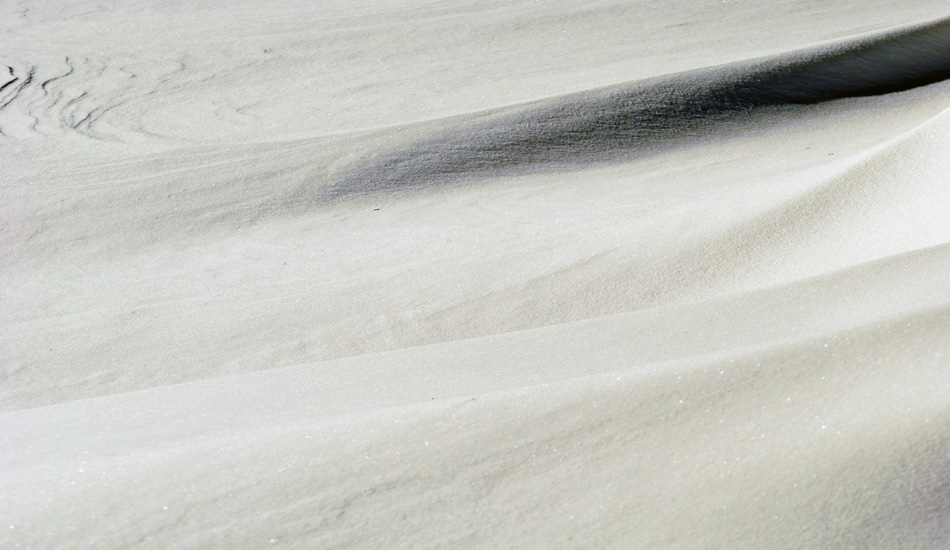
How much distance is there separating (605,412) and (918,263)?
2.89ft

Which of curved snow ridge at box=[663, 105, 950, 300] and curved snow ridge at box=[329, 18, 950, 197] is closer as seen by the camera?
curved snow ridge at box=[663, 105, 950, 300]

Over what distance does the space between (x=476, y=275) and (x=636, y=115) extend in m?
1.67

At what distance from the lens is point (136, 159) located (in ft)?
12.5

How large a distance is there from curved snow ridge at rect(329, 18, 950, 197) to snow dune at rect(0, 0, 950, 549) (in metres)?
0.02

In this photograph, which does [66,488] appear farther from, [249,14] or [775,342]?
[249,14]

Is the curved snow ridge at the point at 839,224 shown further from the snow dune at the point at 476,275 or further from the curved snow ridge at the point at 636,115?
the curved snow ridge at the point at 636,115

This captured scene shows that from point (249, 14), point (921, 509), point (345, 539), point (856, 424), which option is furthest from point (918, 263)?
point (249, 14)

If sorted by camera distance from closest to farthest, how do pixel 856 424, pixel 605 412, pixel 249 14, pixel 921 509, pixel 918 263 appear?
pixel 921 509 < pixel 856 424 < pixel 605 412 < pixel 918 263 < pixel 249 14

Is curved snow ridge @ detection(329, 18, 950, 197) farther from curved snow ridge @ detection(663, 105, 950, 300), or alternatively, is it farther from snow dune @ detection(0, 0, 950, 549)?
curved snow ridge @ detection(663, 105, 950, 300)

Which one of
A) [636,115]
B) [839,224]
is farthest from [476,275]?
[636,115]

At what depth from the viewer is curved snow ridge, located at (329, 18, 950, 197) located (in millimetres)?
3682

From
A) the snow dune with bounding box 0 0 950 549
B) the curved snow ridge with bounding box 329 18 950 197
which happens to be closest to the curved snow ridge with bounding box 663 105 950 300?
the snow dune with bounding box 0 0 950 549

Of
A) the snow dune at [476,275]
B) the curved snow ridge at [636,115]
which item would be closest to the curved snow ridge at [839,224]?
the snow dune at [476,275]

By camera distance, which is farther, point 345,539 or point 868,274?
point 868,274
